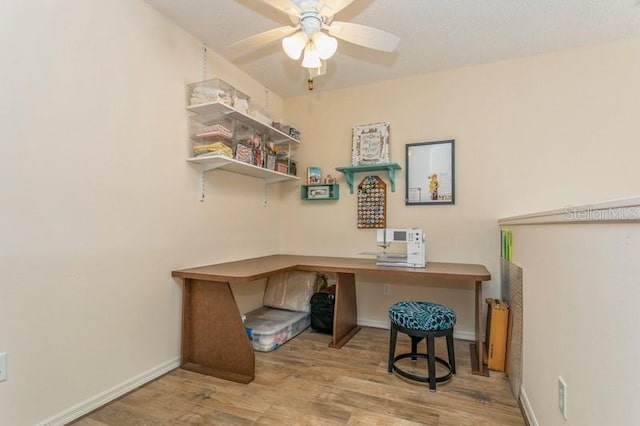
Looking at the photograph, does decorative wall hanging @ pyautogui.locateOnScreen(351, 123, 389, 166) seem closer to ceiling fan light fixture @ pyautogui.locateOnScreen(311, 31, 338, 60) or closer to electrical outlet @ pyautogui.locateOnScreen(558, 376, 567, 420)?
ceiling fan light fixture @ pyautogui.locateOnScreen(311, 31, 338, 60)

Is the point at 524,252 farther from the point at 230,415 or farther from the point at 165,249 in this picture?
the point at 165,249

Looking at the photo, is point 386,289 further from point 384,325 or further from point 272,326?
point 272,326

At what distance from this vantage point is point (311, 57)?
1911 mm

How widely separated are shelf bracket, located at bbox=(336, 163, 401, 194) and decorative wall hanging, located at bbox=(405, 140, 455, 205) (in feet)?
0.46

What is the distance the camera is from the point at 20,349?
1.50m

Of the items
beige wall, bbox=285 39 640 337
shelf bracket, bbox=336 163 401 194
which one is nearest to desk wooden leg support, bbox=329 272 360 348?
beige wall, bbox=285 39 640 337

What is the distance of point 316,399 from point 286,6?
7.15 ft

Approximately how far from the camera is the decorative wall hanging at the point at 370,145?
3.21 m

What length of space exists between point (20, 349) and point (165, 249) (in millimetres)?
889

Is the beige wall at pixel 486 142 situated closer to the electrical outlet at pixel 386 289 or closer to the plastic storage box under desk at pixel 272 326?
the electrical outlet at pixel 386 289

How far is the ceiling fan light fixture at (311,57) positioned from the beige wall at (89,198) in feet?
3.41

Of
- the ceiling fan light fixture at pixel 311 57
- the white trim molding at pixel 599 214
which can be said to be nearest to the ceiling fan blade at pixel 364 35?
the ceiling fan light fixture at pixel 311 57

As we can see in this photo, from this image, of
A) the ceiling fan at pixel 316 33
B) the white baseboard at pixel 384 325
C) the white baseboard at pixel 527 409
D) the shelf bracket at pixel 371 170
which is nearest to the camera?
the white baseboard at pixel 527 409

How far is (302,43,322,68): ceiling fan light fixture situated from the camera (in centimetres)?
189
